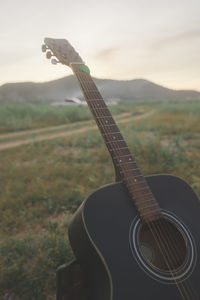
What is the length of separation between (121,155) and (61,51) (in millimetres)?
1111

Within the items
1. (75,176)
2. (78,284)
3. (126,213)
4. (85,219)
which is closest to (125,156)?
(126,213)

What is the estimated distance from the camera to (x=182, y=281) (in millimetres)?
1344

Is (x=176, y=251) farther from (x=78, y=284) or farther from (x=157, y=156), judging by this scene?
(x=157, y=156)

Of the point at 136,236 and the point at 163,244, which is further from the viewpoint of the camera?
the point at 163,244

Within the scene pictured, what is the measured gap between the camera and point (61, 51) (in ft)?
7.48

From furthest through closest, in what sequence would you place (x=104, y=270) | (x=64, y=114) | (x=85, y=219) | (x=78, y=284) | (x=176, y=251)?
(x=64, y=114) → (x=78, y=284) → (x=176, y=251) → (x=85, y=219) → (x=104, y=270)

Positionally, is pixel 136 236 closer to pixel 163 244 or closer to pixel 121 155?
pixel 163 244

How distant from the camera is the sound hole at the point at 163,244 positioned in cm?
151

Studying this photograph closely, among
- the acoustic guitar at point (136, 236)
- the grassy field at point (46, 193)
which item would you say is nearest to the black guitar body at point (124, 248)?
the acoustic guitar at point (136, 236)

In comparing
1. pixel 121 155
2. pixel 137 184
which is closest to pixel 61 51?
pixel 121 155

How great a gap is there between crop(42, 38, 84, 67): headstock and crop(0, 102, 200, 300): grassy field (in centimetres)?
161

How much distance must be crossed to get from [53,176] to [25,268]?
7.19 ft

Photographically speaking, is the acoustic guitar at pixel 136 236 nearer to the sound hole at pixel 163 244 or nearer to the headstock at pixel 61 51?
the sound hole at pixel 163 244

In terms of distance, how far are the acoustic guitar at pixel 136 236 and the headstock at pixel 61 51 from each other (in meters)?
0.65
